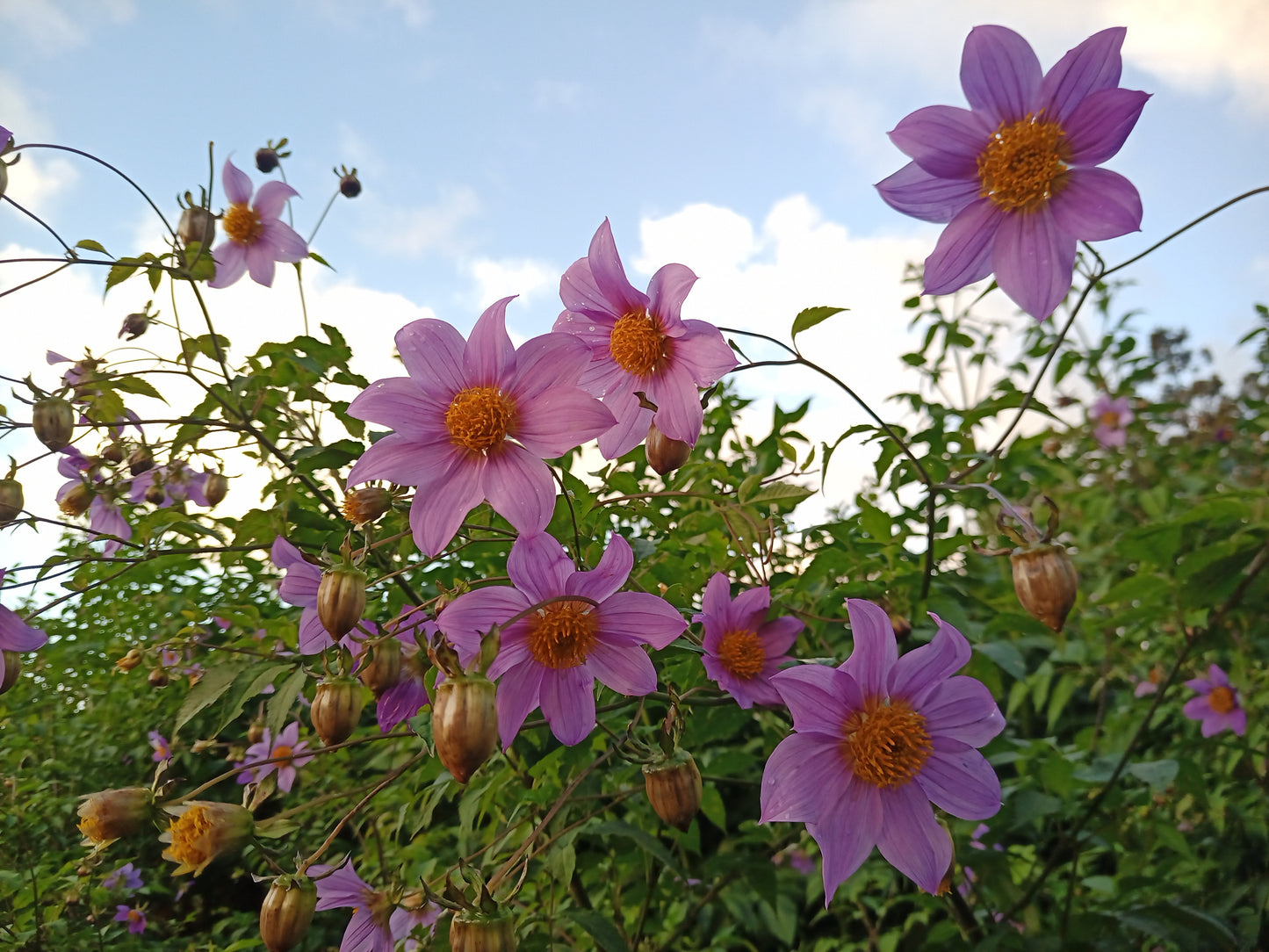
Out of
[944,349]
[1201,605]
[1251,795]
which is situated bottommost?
[1251,795]

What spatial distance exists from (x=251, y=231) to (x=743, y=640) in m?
1.12

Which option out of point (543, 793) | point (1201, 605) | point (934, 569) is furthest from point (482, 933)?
point (1201, 605)

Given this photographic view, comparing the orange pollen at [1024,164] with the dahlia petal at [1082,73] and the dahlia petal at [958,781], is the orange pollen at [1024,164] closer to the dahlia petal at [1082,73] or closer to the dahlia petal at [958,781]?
the dahlia petal at [1082,73]

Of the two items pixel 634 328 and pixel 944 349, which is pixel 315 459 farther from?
pixel 944 349

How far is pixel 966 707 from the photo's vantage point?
2.39 ft

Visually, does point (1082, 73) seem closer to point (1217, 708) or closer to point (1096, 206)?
point (1096, 206)

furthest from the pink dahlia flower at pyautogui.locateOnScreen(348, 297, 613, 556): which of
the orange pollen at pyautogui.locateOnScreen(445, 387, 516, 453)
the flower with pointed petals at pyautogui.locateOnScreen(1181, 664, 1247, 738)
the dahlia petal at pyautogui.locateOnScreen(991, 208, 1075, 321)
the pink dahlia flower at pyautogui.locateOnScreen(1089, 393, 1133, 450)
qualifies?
the pink dahlia flower at pyautogui.locateOnScreen(1089, 393, 1133, 450)

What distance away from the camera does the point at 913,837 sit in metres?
0.73

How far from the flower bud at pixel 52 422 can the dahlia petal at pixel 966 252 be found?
0.90 metres

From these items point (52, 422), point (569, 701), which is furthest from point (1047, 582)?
point (52, 422)

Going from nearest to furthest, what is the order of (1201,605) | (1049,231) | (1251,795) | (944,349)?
(1049,231) → (1201,605) → (1251,795) → (944,349)

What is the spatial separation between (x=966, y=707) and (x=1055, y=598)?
4.8 inches

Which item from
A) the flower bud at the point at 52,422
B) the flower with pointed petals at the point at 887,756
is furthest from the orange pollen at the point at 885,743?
the flower bud at the point at 52,422

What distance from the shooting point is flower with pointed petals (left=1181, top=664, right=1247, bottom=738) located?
1761 millimetres
